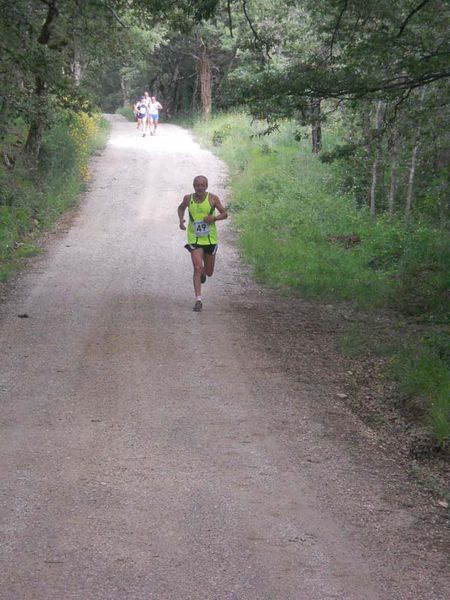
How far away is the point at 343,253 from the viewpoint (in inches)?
628

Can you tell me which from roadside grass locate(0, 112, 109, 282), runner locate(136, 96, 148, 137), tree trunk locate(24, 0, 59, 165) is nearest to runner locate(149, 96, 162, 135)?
runner locate(136, 96, 148, 137)

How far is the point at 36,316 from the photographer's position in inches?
417

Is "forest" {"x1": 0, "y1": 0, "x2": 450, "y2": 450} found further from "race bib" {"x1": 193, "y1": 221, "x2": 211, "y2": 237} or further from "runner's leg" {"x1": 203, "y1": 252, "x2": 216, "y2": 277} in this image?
"runner's leg" {"x1": 203, "y1": 252, "x2": 216, "y2": 277}

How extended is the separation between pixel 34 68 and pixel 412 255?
7.79 meters

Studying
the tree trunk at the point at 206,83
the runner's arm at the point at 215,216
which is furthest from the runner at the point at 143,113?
the runner's arm at the point at 215,216

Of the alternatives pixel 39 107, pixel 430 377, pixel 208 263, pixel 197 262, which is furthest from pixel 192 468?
pixel 39 107

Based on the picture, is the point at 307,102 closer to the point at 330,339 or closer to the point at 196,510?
the point at 330,339

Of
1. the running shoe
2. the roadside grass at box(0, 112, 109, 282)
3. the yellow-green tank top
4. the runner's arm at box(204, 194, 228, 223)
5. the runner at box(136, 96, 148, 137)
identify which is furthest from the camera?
the runner at box(136, 96, 148, 137)

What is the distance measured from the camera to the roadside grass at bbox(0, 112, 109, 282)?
1600cm

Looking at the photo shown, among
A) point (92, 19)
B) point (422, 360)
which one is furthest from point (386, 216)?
point (422, 360)

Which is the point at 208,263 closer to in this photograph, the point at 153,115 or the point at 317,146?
the point at 317,146

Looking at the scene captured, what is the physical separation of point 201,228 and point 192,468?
5612 millimetres

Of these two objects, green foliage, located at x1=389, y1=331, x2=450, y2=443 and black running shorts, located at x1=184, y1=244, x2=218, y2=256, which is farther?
black running shorts, located at x1=184, y1=244, x2=218, y2=256

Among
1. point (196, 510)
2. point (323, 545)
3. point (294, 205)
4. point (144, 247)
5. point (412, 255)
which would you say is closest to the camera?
point (323, 545)
